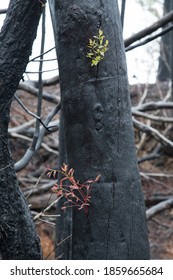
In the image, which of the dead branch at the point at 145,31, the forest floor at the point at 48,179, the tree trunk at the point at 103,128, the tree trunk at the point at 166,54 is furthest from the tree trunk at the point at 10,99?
the tree trunk at the point at 166,54

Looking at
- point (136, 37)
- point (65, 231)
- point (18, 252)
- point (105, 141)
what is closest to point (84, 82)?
point (105, 141)

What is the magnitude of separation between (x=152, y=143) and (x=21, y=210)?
176 inches

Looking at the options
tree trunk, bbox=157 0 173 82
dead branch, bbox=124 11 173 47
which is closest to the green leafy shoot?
dead branch, bbox=124 11 173 47

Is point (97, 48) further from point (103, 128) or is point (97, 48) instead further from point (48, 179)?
point (48, 179)

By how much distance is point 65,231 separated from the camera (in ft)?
7.48

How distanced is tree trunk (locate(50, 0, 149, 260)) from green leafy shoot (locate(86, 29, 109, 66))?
0.02m

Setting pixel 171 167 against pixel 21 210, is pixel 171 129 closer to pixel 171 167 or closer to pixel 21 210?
pixel 171 167

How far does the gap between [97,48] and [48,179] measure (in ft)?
12.4

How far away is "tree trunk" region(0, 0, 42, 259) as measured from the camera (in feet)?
5.37

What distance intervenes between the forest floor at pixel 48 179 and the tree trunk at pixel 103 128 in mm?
2607

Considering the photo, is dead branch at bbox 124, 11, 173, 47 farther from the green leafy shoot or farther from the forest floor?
the forest floor

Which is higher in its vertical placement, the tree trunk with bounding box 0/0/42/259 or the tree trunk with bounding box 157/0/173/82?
the tree trunk with bounding box 157/0/173/82
